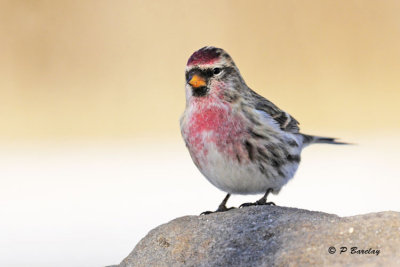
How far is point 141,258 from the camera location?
2549 millimetres

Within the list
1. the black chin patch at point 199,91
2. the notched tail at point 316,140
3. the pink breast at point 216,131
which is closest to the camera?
the pink breast at point 216,131

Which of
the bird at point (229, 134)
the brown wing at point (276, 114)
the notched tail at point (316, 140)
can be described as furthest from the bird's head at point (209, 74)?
the notched tail at point (316, 140)

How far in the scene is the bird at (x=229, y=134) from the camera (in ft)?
9.77

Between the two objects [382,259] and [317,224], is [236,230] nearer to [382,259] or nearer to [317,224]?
[317,224]

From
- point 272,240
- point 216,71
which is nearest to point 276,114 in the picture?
point 216,71

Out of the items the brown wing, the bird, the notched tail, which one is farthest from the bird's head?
the notched tail

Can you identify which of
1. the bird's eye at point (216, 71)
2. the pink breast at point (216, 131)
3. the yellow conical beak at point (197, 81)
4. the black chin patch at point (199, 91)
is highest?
the bird's eye at point (216, 71)

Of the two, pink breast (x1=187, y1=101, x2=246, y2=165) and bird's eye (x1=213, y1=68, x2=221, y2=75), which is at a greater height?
bird's eye (x1=213, y1=68, x2=221, y2=75)

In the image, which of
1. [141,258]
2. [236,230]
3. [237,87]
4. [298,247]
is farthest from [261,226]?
[237,87]

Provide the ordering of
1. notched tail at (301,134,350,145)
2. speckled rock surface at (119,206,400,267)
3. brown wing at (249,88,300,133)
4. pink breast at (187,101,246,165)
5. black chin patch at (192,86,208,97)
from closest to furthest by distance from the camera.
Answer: speckled rock surface at (119,206,400,267)
pink breast at (187,101,246,165)
black chin patch at (192,86,208,97)
brown wing at (249,88,300,133)
notched tail at (301,134,350,145)

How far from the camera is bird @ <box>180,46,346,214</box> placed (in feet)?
9.77

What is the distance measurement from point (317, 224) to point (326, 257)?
281 millimetres

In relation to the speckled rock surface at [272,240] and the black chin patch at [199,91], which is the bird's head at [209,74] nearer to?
the black chin patch at [199,91]

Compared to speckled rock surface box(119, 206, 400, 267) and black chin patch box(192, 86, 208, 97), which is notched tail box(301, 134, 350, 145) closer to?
black chin patch box(192, 86, 208, 97)
